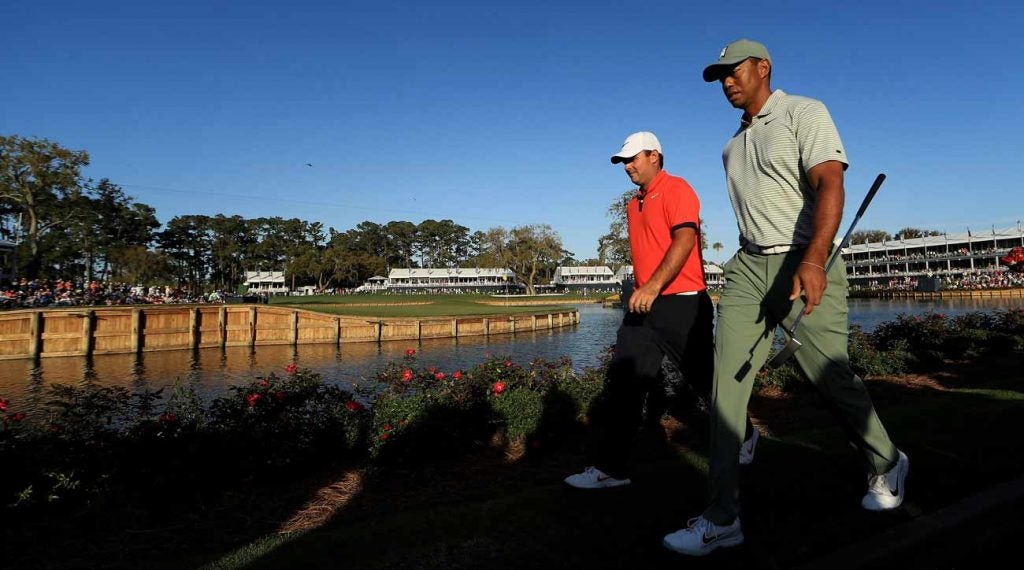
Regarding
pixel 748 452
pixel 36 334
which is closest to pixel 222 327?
pixel 36 334

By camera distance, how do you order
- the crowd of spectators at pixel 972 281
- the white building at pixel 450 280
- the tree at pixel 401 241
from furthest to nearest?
1. the tree at pixel 401 241
2. the white building at pixel 450 280
3. the crowd of spectators at pixel 972 281

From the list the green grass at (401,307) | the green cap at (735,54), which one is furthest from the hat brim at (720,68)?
the green grass at (401,307)

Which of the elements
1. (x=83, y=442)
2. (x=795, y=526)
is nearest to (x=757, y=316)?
(x=795, y=526)

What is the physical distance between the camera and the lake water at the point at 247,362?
22.5m

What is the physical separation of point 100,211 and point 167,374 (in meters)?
74.4

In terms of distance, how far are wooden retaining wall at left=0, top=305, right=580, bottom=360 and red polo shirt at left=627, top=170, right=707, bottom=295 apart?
33.0 m

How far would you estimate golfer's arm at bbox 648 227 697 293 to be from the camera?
140 inches

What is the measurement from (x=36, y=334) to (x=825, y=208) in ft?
120

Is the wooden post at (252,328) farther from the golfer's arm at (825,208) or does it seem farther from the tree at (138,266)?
the tree at (138,266)

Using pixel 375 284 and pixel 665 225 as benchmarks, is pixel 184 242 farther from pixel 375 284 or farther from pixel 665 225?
pixel 665 225

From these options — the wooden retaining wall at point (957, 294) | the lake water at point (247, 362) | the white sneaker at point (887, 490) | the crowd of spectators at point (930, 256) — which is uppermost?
the crowd of spectators at point (930, 256)

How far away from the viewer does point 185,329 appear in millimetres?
32312

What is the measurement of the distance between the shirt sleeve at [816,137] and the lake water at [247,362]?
57.3 feet

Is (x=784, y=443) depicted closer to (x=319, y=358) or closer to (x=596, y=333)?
(x=319, y=358)
